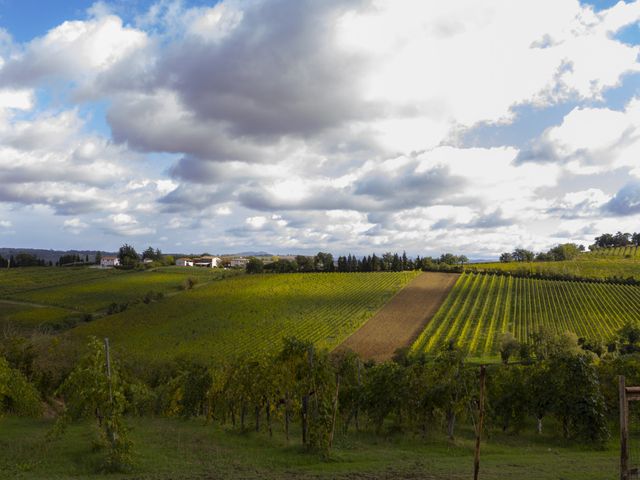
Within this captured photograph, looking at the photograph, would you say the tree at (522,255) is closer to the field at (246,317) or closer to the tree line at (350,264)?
the tree line at (350,264)

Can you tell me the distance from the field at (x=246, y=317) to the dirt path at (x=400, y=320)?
2.60 m

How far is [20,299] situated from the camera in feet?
369

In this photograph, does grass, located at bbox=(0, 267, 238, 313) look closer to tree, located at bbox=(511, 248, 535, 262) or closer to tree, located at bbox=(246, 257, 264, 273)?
tree, located at bbox=(246, 257, 264, 273)

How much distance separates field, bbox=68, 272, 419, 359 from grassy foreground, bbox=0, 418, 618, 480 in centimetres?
3385

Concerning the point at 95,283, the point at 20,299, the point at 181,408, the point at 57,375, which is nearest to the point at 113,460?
the point at 181,408

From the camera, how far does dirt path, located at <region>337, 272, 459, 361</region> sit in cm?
7306

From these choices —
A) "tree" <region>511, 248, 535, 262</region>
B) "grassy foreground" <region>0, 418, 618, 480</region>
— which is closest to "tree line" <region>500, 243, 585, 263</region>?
"tree" <region>511, 248, 535, 262</region>

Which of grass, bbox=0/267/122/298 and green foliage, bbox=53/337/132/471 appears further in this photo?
grass, bbox=0/267/122/298

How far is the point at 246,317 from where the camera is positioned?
92.5 m

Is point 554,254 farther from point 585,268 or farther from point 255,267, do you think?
point 255,267

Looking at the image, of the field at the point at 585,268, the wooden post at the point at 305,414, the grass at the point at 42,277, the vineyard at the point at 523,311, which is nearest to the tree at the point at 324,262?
the field at the point at 585,268

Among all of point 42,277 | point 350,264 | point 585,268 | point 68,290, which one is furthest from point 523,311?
point 42,277

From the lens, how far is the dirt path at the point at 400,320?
73062 millimetres

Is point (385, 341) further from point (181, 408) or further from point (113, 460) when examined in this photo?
point (113, 460)
